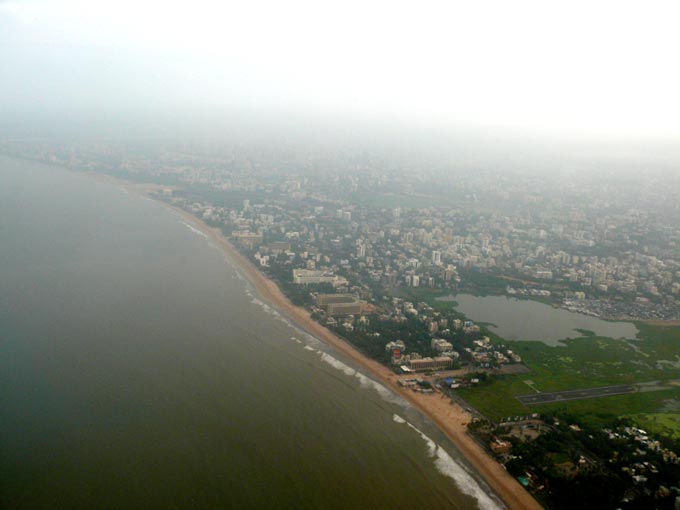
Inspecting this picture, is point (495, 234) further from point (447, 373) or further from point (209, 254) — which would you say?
point (447, 373)

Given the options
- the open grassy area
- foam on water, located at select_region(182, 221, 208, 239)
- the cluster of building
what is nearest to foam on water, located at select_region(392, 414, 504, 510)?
the open grassy area

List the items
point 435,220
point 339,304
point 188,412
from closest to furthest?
point 188,412, point 339,304, point 435,220

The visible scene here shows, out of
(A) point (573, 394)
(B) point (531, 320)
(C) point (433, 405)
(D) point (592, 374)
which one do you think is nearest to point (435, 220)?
(B) point (531, 320)

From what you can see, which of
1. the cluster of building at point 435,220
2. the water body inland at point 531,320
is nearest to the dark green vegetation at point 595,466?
the water body inland at point 531,320

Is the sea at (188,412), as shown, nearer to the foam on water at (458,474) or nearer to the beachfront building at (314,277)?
the foam on water at (458,474)

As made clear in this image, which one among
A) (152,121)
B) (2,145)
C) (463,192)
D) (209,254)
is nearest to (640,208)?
(463,192)

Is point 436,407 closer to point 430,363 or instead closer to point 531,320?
point 430,363

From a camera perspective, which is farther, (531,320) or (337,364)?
(531,320)
